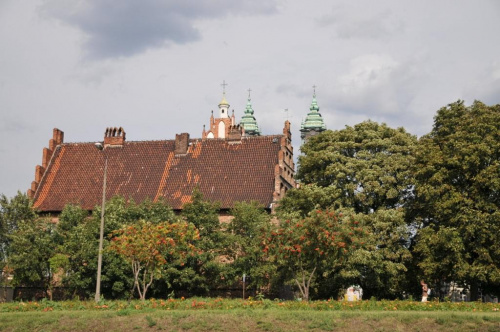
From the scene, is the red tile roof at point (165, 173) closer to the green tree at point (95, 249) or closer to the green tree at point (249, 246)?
the green tree at point (249, 246)

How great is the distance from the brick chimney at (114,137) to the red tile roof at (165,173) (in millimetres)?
517

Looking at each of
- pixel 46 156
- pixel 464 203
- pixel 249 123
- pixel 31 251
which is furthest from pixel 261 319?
pixel 249 123

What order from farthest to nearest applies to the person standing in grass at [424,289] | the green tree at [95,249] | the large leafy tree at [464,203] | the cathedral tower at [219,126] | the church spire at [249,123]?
the church spire at [249,123]
the cathedral tower at [219,126]
the person standing in grass at [424,289]
the green tree at [95,249]
the large leafy tree at [464,203]

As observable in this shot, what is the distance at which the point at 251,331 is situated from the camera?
1164 inches

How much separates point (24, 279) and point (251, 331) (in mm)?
31993

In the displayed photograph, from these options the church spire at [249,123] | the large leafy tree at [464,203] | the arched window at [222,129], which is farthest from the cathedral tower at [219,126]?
the large leafy tree at [464,203]

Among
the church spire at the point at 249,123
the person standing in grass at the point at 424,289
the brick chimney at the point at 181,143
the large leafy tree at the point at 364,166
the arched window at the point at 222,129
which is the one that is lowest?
the person standing in grass at the point at 424,289

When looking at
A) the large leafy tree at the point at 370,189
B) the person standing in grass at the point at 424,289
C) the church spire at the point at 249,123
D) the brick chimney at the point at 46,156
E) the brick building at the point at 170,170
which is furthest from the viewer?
the church spire at the point at 249,123

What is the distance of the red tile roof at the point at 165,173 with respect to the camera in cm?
6219

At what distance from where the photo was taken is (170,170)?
65.2 metres

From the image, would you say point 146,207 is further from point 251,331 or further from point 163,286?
point 251,331

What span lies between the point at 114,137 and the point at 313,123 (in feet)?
354

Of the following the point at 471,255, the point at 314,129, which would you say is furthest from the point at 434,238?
the point at 314,129

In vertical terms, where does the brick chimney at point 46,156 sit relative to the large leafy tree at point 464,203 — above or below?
above
